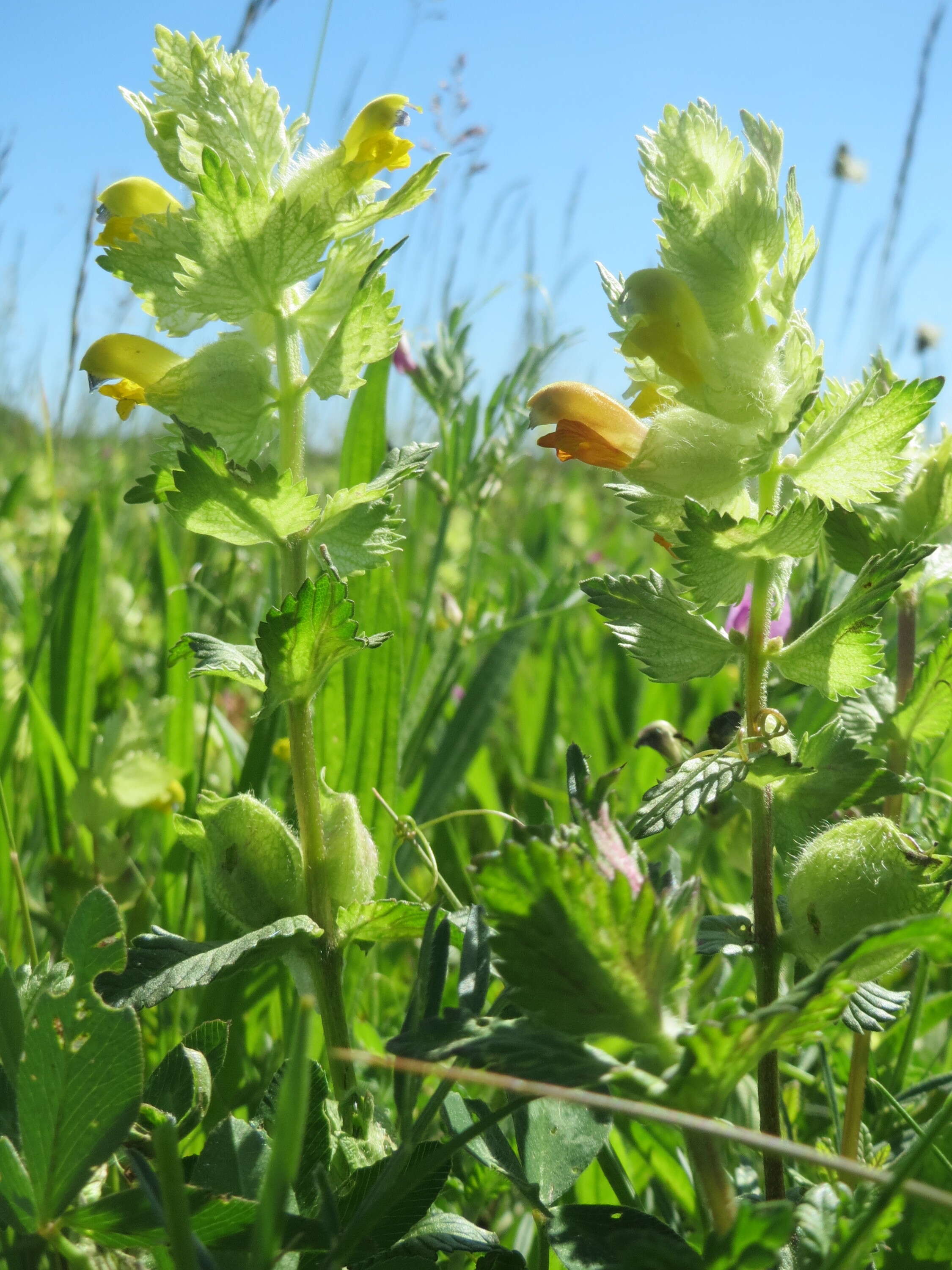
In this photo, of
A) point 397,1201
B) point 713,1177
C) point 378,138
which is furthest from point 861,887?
point 378,138

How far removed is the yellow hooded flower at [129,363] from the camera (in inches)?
25.6

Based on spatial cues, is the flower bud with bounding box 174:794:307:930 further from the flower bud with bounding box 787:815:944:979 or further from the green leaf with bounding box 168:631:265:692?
the flower bud with bounding box 787:815:944:979

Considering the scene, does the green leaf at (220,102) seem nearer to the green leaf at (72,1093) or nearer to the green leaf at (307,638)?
the green leaf at (307,638)

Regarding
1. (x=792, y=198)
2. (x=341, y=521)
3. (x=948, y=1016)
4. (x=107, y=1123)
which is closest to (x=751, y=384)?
(x=792, y=198)

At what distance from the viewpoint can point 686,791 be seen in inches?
20.5

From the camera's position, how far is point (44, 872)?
1256 mm

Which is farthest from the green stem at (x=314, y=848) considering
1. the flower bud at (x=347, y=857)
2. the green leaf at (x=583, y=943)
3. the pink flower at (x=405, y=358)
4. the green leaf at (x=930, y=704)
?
the pink flower at (x=405, y=358)

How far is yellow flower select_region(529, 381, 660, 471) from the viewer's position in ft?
2.07

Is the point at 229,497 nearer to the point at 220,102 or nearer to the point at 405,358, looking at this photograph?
the point at 220,102

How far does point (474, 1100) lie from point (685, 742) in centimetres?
32

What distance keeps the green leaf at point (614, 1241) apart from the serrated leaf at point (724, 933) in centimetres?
13

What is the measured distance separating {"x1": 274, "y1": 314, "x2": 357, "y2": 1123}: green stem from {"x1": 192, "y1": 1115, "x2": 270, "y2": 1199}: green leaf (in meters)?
0.07

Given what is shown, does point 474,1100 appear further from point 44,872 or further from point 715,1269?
point 44,872

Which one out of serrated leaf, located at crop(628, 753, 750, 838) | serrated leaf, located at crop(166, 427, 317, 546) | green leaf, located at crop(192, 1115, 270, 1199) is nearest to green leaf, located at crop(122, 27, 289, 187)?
serrated leaf, located at crop(166, 427, 317, 546)
